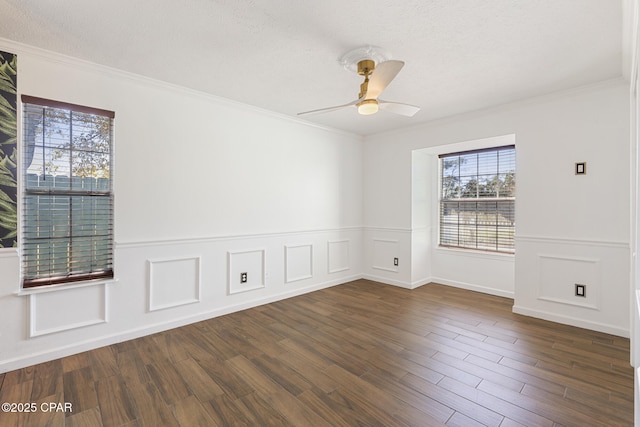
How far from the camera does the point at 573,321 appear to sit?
10.3 feet

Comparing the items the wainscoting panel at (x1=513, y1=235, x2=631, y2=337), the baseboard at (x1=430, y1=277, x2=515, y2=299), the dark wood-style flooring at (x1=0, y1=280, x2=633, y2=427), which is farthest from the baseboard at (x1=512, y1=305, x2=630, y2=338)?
the baseboard at (x1=430, y1=277, x2=515, y2=299)

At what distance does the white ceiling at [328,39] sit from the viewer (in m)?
1.89

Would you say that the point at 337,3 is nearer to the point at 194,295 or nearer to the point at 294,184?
the point at 294,184

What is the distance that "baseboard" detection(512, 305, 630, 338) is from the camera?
2.88 metres

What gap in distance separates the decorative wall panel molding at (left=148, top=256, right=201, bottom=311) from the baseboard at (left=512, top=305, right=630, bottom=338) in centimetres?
375

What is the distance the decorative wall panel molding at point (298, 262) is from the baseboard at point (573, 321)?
268 cm

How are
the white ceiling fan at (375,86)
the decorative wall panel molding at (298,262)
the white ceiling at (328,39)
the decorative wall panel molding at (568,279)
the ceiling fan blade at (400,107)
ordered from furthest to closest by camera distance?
the decorative wall panel molding at (298,262), the decorative wall panel molding at (568,279), the ceiling fan blade at (400,107), the white ceiling fan at (375,86), the white ceiling at (328,39)

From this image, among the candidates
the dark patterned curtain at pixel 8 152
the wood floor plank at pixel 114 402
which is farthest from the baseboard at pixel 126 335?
the dark patterned curtain at pixel 8 152

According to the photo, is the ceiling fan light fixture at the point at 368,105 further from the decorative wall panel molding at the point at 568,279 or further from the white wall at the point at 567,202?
the decorative wall panel molding at the point at 568,279

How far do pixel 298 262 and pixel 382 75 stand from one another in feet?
9.33

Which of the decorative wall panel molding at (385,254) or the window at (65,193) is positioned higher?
the window at (65,193)

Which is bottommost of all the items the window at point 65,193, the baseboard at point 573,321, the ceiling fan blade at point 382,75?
the baseboard at point 573,321

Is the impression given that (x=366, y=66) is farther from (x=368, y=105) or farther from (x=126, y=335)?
(x=126, y=335)

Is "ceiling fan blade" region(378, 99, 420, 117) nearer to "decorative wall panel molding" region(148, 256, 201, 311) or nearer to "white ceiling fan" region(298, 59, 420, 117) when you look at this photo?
"white ceiling fan" region(298, 59, 420, 117)
